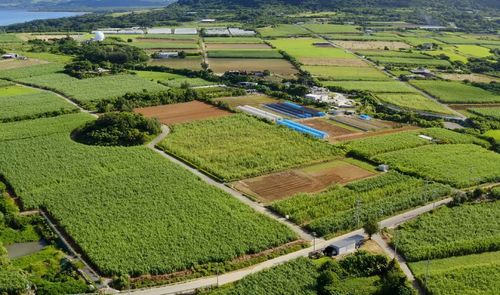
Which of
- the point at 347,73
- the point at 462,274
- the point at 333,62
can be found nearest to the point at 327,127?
the point at 462,274

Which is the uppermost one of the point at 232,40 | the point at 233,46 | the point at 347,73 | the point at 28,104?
the point at 232,40

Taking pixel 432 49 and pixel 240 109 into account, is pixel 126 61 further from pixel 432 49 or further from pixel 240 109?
pixel 432 49

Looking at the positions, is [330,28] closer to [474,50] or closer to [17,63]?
[474,50]

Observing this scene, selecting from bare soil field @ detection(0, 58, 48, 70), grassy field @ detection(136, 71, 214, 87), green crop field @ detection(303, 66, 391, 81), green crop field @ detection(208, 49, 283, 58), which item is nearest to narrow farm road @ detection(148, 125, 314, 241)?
grassy field @ detection(136, 71, 214, 87)

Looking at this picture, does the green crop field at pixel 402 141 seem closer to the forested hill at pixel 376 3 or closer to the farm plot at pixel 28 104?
the farm plot at pixel 28 104

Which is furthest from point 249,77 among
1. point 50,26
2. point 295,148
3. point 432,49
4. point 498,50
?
point 50,26
